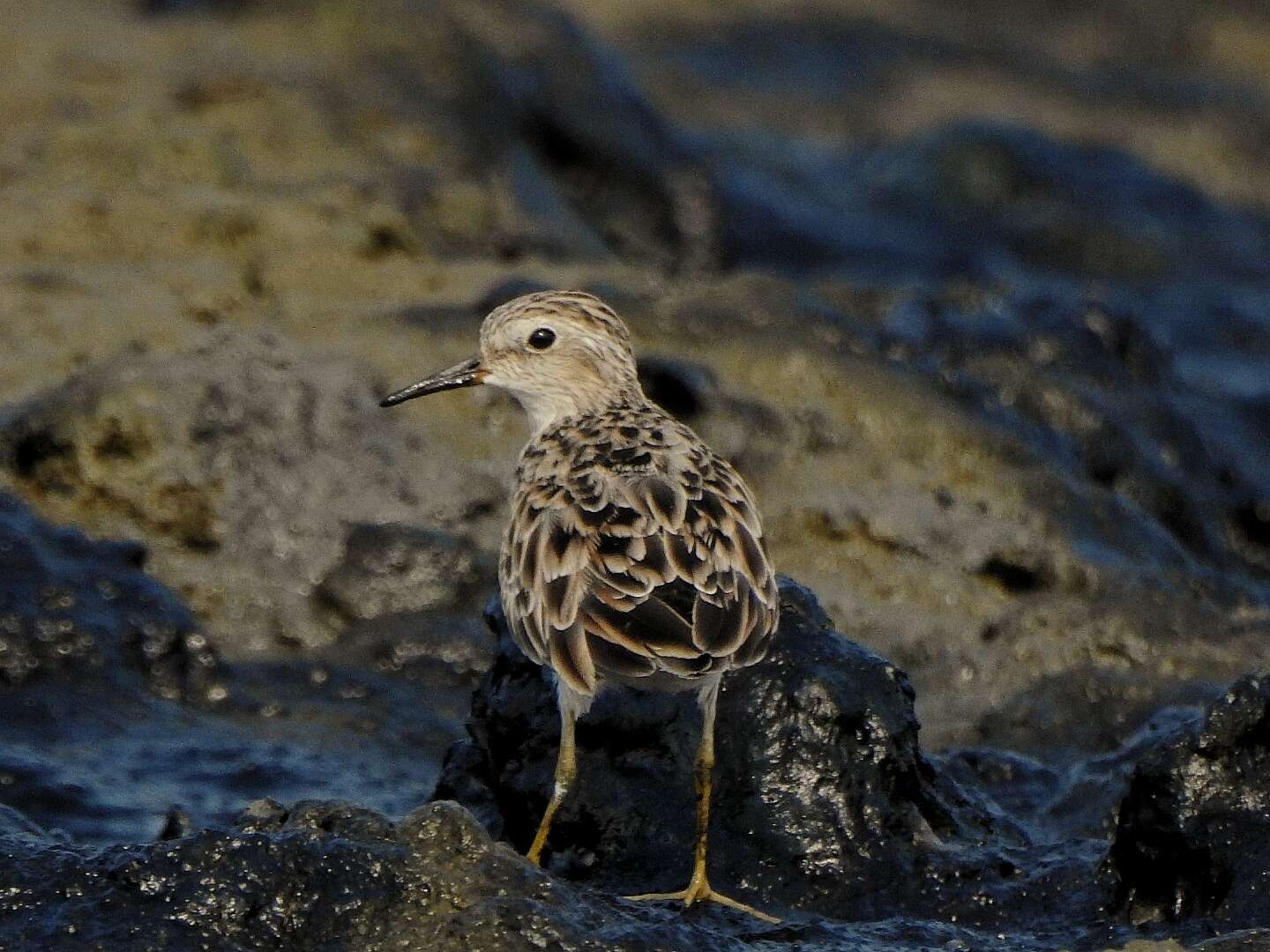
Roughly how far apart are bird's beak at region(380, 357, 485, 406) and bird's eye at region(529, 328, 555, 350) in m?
0.21

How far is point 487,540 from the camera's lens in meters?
8.77

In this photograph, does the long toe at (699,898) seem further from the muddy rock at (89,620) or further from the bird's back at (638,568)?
the muddy rock at (89,620)

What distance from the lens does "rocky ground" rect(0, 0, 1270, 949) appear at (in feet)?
18.6

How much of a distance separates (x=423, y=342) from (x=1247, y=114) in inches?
457

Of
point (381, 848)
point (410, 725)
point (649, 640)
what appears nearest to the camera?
point (381, 848)

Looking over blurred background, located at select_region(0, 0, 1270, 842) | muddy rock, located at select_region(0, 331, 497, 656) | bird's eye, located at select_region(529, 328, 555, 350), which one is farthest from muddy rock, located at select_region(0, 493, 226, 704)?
bird's eye, located at select_region(529, 328, 555, 350)

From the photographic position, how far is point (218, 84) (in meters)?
11.0

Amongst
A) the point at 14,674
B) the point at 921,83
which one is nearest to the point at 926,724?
the point at 14,674

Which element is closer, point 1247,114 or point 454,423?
point 454,423

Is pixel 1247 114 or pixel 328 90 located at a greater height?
pixel 1247 114

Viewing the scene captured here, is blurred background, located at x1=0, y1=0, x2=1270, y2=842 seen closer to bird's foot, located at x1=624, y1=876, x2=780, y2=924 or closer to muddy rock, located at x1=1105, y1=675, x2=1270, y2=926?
bird's foot, located at x1=624, y1=876, x2=780, y2=924

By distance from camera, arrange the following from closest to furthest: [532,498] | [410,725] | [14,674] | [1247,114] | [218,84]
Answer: [532,498]
[14,674]
[410,725]
[218,84]
[1247,114]

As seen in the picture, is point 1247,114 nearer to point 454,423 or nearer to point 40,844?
point 454,423

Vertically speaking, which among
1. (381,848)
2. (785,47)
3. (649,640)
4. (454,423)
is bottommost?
(381,848)
